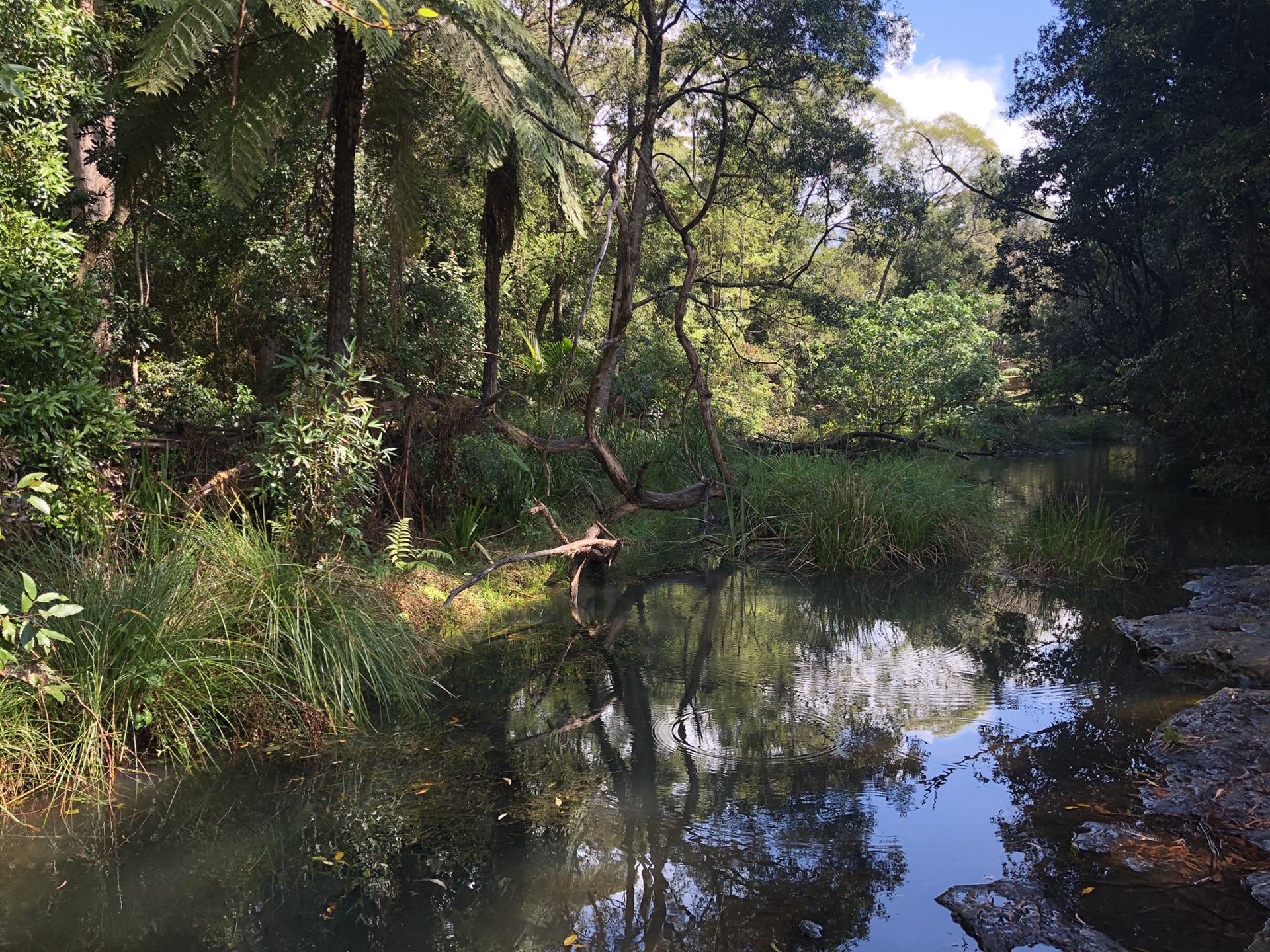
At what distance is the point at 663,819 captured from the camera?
384cm

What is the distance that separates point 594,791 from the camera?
4.12m

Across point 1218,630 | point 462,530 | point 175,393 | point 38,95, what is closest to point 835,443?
point 462,530

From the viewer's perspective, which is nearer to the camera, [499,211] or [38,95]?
[38,95]

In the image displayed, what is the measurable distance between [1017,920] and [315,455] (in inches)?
187

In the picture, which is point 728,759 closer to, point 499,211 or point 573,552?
point 573,552

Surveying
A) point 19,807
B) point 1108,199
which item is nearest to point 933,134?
point 1108,199

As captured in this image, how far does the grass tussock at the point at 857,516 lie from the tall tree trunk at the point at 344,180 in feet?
14.4

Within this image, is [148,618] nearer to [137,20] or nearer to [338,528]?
[338,528]

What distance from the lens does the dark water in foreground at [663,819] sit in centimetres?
307

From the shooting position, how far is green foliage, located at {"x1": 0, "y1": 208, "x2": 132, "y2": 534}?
4.68 metres

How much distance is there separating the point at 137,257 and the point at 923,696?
9454 mm

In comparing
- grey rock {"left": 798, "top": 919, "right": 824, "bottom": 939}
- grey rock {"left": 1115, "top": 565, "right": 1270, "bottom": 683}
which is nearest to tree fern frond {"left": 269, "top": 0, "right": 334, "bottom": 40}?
grey rock {"left": 798, "top": 919, "right": 824, "bottom": 939}

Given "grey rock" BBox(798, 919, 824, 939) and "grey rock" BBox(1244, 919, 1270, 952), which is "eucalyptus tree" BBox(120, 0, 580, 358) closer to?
"grey rock" BBox(798, 919, 824, 939)

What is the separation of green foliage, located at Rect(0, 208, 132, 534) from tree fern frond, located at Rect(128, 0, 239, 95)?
111 centimetres
